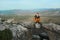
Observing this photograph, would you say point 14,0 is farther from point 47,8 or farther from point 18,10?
point 47,8

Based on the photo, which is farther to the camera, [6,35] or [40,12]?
[40,12]

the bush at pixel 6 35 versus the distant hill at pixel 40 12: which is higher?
the distant hill at pixel 40 12

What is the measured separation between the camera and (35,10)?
453 cm

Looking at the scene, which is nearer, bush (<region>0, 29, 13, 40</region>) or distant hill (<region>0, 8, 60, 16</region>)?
bush (<region>0, 29, 13, 40</region>)

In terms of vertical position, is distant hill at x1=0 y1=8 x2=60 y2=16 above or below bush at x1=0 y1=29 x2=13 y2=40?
above

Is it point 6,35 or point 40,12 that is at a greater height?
point 40,12

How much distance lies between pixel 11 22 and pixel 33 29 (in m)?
0.62

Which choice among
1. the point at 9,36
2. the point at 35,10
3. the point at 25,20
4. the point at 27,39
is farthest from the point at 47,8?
the point at 9,36

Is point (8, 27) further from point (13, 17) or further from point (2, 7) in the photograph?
point (2, 7)

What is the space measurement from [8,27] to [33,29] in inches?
26.4

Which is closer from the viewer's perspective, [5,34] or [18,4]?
[5,34]

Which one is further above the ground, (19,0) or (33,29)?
(19,0)

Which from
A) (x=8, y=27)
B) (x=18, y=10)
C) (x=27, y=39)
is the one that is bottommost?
(x=27, y=39)

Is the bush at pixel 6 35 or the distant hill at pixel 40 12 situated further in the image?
the distant hill at pixel 40 12
